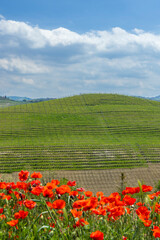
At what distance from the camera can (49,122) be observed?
69.8 meters

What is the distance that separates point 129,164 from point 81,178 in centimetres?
1104

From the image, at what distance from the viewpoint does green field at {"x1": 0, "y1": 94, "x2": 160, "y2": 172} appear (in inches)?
1717

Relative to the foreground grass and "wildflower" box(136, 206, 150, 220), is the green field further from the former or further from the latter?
"wildflower" box(136, 206, 150, 220)

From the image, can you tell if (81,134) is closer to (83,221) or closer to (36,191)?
(36,191)

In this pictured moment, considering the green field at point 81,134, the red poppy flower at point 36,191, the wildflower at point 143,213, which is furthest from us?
the green field at point 81,134

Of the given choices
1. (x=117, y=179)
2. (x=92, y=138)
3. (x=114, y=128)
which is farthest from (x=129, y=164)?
(x=114, y=128)

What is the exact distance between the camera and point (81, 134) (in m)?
61.2

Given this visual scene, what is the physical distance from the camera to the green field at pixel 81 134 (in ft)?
143

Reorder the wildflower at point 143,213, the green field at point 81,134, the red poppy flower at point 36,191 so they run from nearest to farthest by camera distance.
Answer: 1. the wildflower at point 143,213
2. the red poppy flower at point 36,191
3. the green field at point 81,134

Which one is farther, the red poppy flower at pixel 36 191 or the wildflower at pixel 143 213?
the red poppy flower at pixel 36 191

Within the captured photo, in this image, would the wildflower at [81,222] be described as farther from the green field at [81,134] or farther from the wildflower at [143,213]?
the green field at [81,134]

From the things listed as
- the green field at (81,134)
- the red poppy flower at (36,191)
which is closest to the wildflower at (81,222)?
the red poppy flower at (36,191)

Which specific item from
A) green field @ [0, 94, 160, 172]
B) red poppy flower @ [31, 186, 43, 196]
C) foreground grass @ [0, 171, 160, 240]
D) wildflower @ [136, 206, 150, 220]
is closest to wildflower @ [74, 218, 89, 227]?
foreground grass @ [0, 171, 160, 240]

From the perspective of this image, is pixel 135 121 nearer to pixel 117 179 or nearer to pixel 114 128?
pixel 114 128
